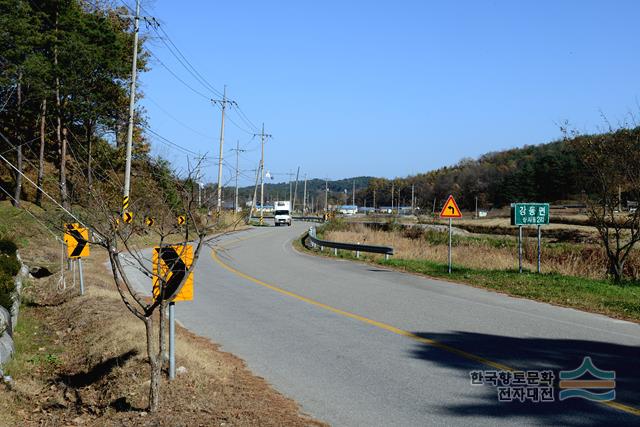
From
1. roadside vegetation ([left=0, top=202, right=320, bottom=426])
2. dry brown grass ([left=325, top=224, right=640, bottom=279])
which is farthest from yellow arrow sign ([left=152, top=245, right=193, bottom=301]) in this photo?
dry brown grass ([left=325, top=224, right=640, bottom=279])

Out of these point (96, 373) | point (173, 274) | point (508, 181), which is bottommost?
point (96, 373)

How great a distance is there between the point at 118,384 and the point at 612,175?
648 inches

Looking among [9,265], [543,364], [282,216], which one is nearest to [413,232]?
[9,265]

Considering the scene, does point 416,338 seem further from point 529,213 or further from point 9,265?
point 529,213

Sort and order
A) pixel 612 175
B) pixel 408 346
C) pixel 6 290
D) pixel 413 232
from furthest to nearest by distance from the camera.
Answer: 1. pixel 413 232
2. pixel 612 175
3. pixel 6 290
4. pixel 408 346

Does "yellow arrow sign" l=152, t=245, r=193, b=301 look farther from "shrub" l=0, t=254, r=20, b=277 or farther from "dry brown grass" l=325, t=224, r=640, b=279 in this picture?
"dry brown grass" l=325, t=224, r=640, b=279

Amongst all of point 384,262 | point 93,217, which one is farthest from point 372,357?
point 384,262

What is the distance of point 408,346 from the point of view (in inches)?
368

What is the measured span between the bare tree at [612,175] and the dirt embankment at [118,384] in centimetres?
1428

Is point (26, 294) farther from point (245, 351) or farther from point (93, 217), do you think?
point (93, 217)

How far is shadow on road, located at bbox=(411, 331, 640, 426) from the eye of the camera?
6.05 meters

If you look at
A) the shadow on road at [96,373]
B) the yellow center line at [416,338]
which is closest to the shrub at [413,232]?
the yellow center line at [416,338]

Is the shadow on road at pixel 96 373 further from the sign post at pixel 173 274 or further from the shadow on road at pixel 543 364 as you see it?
the shadow on road at pixel 543 364

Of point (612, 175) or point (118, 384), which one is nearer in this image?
point (118, 384)
